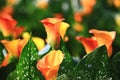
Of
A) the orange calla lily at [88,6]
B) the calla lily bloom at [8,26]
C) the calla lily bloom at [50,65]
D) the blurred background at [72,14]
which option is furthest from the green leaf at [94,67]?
the orange calla lily at [88,6]

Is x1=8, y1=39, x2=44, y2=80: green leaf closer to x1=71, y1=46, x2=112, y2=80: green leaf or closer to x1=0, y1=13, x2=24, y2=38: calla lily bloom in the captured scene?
x1=71, y1=46, x2=112, y2=80: green leaf

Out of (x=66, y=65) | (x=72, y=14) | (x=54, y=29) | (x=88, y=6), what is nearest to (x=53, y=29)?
(x=54, y=29)

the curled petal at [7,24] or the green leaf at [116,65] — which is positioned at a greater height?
the curled petal at [7,24]

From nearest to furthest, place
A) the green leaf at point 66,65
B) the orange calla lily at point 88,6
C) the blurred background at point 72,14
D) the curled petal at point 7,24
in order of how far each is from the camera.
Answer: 1. the green leaf at point 66,65
2. the curled petal at point 7,24
3. the blurred background at point 72,14
4. the orange calla lily at point 88,6

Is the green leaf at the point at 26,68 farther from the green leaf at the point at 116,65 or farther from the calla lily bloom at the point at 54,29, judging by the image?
the green leaf at the point at 116,65

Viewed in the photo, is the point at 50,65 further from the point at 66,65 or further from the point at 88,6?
the point at 88,6

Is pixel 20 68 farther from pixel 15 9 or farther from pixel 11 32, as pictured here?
pixel 15 9

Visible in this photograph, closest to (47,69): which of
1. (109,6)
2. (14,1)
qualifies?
(109,6)
